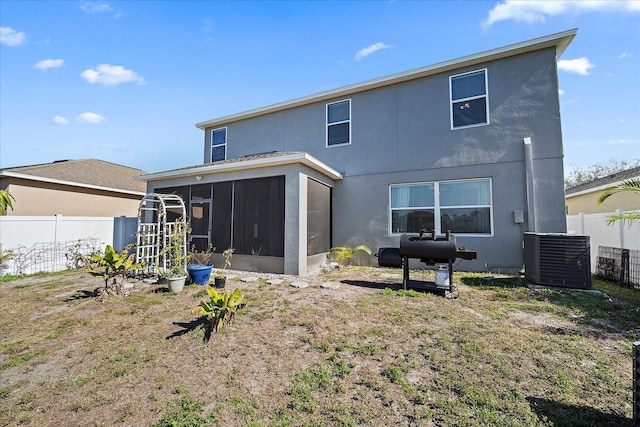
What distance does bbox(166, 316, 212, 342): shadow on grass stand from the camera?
151 inches

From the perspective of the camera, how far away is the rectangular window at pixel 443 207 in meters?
8.11

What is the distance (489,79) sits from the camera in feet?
26.9

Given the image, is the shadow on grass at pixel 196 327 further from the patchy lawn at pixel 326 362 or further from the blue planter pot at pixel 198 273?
the blue planter pot at pixel 198 273

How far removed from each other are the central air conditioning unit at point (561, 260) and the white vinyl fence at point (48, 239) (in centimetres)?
1028

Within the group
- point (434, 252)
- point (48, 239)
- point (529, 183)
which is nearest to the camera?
point (434, 252)

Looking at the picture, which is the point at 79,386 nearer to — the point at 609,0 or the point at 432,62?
the point at 432,62

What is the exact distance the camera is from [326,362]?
3.12 metres

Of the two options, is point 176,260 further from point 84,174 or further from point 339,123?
point 84,174

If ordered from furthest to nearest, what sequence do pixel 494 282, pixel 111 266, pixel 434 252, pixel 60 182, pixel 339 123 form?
pixel 60 182
pixel 339 123
pixel 494 282
pixel 111 266
pixel 434 252

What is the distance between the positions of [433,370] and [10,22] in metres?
12.0

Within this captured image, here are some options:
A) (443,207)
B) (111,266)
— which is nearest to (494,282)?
(443,207)

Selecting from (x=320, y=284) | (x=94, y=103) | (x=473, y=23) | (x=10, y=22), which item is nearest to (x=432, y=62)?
(x=473, y=23)

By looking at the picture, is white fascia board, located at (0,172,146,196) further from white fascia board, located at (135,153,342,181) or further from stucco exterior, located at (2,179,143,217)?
white fascia board, located at (135,153,342,181)

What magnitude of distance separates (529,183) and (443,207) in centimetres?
227
